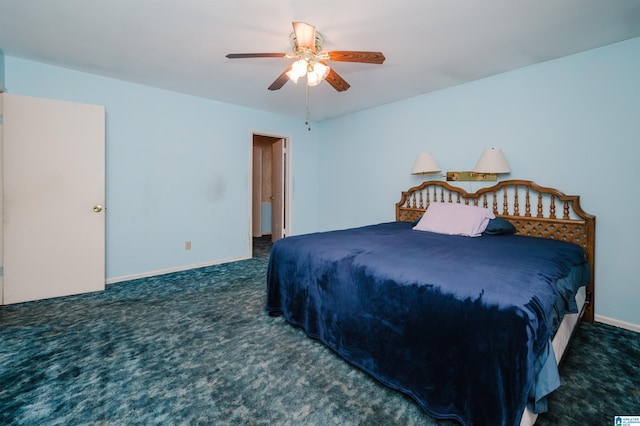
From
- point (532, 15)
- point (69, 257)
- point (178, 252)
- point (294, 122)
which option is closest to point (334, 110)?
point (294, 122)

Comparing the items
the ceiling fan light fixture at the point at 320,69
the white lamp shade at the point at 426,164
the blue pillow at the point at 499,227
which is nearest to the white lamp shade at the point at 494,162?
the blue pillow at the point at 499,227

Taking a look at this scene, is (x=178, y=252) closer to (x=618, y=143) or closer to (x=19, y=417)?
(x=19, y=417)

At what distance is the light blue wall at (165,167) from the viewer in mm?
3297

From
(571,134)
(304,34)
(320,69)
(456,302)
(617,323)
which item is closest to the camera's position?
(456,302)

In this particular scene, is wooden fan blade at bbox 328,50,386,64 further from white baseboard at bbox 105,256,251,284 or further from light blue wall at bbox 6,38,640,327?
white baseboard at bbox 105,256,251,284

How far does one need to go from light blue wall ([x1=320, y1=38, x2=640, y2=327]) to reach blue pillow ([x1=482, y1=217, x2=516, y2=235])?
544mm

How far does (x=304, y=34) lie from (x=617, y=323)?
341cm

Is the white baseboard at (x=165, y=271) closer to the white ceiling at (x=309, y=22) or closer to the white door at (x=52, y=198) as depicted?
the white door at (x=52, y=198)

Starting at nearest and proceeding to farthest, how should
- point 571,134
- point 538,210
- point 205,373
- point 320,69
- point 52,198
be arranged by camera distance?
point 205,373 < point 320,69 < point 571,134 < point 538,210 < point 52,198

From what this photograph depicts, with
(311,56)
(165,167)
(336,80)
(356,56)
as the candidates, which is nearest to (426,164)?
(336,80)

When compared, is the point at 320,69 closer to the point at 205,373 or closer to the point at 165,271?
the point at 205,373

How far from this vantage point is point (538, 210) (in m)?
2.82

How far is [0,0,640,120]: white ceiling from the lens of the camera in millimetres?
2004

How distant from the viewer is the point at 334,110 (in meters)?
4.61
